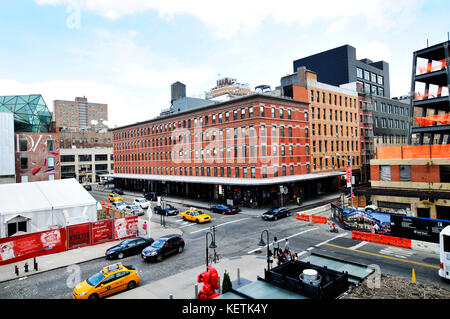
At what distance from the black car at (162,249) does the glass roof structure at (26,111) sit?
47.6 metres

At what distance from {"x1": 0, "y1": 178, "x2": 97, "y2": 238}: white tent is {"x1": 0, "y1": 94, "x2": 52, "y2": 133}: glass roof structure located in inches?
1191

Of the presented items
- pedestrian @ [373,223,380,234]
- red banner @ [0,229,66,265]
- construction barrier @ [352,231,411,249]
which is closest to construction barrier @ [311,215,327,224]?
construction barrier @ [352,231,411,249]

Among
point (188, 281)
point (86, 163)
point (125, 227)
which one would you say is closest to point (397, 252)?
point (188, 281)

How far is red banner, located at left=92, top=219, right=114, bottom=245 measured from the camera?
26.4 m

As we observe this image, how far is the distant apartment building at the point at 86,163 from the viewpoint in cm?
9181

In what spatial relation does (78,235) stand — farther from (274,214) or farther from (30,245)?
(274,214)

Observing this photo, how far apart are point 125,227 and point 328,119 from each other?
43686mm

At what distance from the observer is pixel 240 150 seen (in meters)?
45.0

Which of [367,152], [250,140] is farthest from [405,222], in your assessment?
[367,152]

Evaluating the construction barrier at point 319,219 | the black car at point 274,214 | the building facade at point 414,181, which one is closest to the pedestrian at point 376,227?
the construction barrier at point 319,219

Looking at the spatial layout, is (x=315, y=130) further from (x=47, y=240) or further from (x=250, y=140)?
(x=47, y=240)

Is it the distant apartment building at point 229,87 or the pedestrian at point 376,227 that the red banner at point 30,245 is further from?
the distant apartment building at point 229,87

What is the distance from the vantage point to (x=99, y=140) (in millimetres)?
107938

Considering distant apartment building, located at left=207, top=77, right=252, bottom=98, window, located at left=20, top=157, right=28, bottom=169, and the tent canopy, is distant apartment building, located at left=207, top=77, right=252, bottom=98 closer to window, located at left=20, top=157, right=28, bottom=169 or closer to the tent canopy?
window, located at left=20, top=157, right=28, bottom=169
